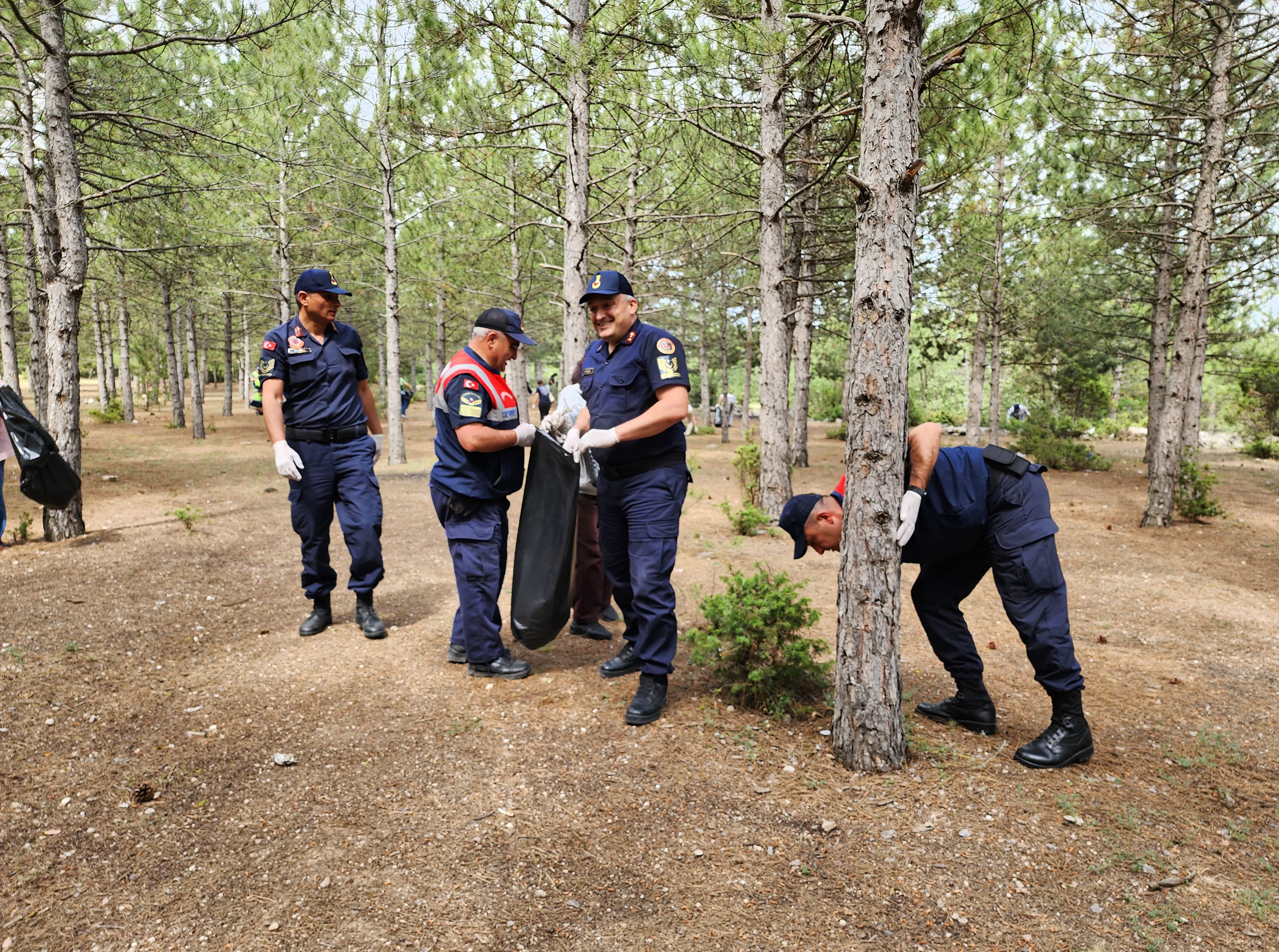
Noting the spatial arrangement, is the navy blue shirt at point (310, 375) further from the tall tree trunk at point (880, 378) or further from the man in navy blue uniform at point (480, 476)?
the tall tree trunk at point (880, 378)

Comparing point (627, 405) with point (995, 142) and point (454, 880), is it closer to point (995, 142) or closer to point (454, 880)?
point (454, 880)

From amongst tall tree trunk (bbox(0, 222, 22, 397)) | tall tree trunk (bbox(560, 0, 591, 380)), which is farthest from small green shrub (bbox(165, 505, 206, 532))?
tall tree trunk (bbox(0, 222, 22, 397))

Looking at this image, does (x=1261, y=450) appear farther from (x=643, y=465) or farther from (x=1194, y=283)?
(x=643, y=465)

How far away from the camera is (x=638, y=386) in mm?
3359

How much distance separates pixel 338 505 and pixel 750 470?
576 cm

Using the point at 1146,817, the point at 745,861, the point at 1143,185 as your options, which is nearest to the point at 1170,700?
the point at 1146,817

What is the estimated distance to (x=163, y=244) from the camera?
1163 cm

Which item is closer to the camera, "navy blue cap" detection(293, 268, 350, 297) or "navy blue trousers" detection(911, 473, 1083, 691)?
"navy blue trousers" detection(911, 473, 1083, 691)

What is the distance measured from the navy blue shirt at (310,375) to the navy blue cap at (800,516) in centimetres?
268

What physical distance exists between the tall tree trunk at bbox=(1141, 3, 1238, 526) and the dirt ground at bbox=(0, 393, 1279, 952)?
387 centimetres

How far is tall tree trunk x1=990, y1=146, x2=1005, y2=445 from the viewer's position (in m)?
13.5

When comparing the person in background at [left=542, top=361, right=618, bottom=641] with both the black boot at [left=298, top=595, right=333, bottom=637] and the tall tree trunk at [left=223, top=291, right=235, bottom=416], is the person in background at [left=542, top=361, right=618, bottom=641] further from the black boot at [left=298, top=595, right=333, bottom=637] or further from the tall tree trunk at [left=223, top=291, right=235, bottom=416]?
the tall tree trunk at [left=223, top=291, right=235, bottom=416]

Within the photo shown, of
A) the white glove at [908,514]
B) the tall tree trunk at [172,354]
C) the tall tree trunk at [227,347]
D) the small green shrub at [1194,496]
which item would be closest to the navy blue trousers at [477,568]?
the white glove at [908,514]

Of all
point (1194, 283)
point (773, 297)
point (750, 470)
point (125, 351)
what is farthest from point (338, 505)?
point (125, 351)
